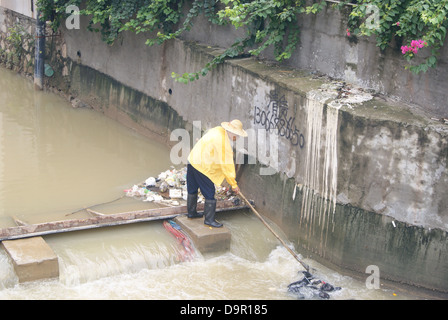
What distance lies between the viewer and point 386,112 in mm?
7211

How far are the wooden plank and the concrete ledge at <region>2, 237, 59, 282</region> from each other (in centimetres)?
21

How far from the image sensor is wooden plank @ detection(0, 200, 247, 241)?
7.47 meters

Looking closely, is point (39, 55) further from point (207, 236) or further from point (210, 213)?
point (207, 236)

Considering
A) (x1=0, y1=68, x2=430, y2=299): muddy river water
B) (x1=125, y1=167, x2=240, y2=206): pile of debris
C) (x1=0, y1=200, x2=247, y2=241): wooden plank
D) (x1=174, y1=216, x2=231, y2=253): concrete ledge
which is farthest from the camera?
(x1=125, y1=167, x2=240, y2=206): pile of debris

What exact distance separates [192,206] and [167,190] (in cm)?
122

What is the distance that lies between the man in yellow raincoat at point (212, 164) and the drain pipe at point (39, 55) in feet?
23.7

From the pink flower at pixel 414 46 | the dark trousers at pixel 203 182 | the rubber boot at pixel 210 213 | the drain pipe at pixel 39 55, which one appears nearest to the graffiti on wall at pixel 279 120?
the dark trousers at pixel 203 182

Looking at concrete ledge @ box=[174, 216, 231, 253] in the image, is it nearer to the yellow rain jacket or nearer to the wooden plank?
the wooden plank

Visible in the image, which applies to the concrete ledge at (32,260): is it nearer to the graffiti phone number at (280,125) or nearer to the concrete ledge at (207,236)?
the concrete ledge at (207,236)

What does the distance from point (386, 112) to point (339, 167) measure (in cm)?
82

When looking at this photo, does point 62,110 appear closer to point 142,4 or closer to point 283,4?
point 142,4

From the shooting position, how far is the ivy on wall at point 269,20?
698 cm

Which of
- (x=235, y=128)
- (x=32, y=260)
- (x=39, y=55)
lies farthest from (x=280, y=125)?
(x=39, y=55)

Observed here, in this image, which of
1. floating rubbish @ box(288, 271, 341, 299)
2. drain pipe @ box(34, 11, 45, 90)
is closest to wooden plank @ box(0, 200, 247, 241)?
floating rubbish @ box(288, 271, 341, 299)
